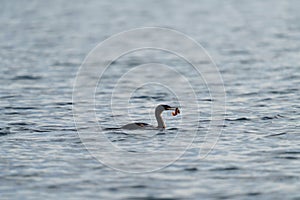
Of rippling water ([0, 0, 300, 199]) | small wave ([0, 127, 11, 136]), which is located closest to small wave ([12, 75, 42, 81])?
rippling water ([0, 0, 300, 199])

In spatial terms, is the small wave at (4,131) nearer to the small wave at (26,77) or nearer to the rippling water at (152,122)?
the rippling water at (152,122)

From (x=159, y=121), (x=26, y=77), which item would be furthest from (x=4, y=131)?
(x=26, y=77)

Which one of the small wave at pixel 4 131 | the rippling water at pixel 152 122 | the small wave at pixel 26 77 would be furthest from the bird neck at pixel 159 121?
the small wave at pixel 26 77

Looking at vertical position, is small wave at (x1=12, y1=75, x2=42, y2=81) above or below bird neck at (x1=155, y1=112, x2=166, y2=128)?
above

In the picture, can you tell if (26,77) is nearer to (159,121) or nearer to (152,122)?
(152,122)

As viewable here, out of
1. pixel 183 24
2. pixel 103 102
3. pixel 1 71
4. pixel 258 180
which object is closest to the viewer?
pixel 258 180

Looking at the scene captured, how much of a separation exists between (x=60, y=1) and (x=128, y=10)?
14582 millimetres

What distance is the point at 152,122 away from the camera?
66.7ft

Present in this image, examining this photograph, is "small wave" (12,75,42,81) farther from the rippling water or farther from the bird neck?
the bird neck

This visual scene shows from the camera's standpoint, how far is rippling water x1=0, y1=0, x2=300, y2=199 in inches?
565

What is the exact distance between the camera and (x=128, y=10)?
64.1m

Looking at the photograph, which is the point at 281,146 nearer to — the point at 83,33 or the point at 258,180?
the point at 258,180

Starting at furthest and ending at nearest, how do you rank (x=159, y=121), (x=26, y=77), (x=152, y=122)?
1. (x=26, y=77)
2. (x=152, y=122)
3. (x=159, y=121)

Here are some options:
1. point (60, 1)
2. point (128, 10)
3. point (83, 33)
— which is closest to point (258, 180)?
point (83, 33)
